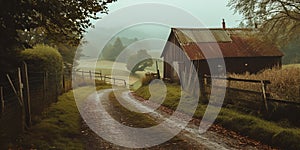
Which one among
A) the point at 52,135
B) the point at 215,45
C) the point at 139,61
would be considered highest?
the point at 215,45

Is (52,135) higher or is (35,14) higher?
(35,14)

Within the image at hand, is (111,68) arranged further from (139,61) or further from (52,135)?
(52,135)

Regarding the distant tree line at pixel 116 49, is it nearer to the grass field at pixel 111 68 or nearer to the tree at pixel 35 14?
the grass field at pixel 111 68

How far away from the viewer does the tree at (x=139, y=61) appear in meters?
46.9

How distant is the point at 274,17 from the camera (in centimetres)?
1745

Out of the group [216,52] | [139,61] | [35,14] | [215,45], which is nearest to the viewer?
[35,14]

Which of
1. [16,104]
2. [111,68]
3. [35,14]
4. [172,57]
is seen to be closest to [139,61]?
[111,68]

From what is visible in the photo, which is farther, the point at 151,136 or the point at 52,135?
the point at 151,136

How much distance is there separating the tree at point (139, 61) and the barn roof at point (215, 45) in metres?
16.8

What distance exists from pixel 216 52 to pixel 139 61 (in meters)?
23.8

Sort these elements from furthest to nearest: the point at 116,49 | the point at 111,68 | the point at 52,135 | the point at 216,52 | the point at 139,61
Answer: the point at 116,49, the point at 111,68, the point at 139,61, the point at 216,52, the point at 52,135

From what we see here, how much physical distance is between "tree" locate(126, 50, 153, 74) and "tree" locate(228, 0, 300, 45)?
2859 centimetres

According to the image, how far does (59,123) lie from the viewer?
9.22m

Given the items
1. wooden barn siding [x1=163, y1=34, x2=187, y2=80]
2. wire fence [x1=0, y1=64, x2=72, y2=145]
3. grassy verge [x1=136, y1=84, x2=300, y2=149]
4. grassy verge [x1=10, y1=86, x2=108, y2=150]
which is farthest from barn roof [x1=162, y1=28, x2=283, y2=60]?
wire fence [x1=0, y1=64, x2=72, y2=145]
